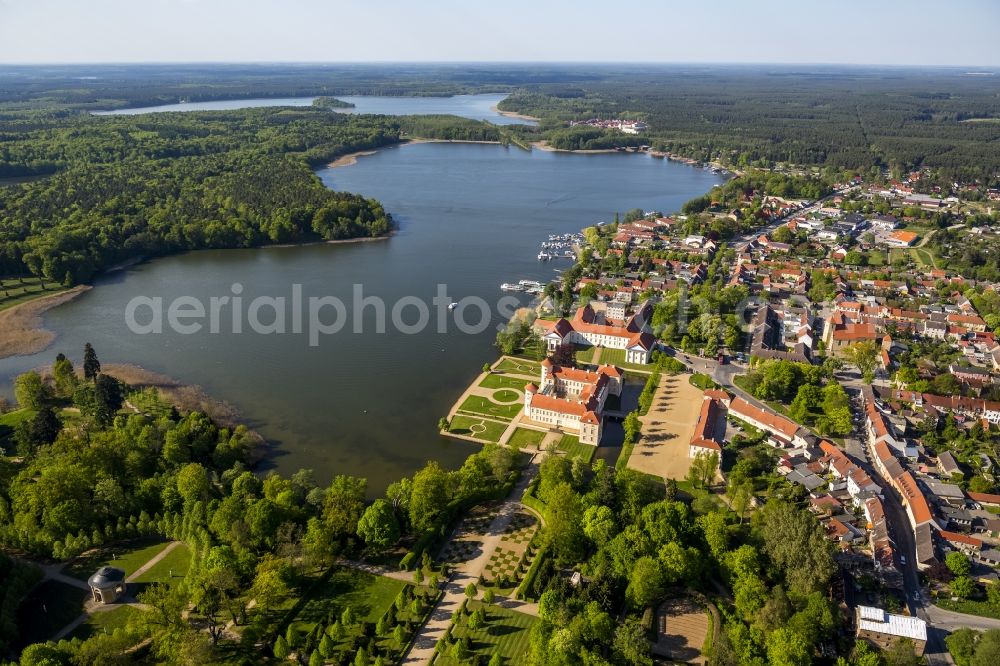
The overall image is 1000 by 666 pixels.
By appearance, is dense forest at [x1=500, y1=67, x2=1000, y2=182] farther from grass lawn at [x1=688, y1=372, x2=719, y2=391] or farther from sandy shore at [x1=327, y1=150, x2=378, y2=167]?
grass lawn at [x1=688, y1=372, x2=719, y2=391]

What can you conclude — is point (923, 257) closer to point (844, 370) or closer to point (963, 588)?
point (844, 370)

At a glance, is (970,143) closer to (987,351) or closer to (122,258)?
(987,351)

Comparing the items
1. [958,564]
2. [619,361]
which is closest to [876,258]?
[619,361]

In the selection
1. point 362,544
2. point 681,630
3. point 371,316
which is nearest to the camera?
point 681,630

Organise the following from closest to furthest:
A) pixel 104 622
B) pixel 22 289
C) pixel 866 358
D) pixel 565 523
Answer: pixel 104 622 → pixel 565 523 → pixel 866 358 → pixel 22 289

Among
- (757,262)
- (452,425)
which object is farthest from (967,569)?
(757,262)

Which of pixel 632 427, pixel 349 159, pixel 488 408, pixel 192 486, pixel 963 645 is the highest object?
pixel 349 159

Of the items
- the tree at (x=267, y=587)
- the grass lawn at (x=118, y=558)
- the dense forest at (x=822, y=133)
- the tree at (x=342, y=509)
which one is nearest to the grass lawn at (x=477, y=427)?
the tree at (x=342, y=509)
